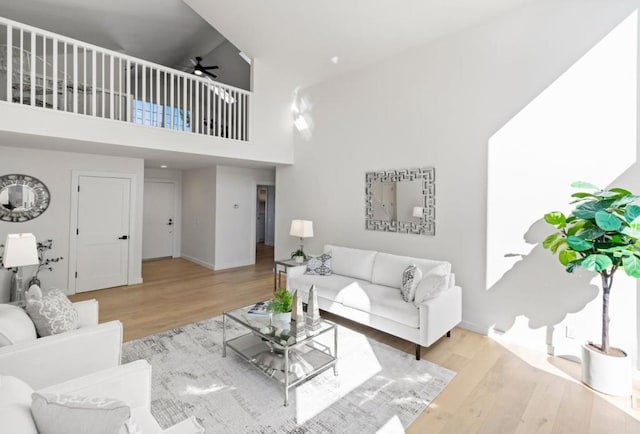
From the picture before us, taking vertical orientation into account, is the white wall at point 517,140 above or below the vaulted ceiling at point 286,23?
below

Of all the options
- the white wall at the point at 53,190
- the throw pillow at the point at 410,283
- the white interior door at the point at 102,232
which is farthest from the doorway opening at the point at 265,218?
the throw pillow at the point at 410,283

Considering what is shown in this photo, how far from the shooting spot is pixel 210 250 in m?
6.70

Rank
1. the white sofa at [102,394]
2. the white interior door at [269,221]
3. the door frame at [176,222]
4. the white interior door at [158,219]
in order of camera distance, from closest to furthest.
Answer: the white sofa at [102,394] < the white interior door at [158,219] < the door frame at [176,222] < the white interior door at [269,221]

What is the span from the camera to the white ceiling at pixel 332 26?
3500 mm

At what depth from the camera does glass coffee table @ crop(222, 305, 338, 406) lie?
238cm

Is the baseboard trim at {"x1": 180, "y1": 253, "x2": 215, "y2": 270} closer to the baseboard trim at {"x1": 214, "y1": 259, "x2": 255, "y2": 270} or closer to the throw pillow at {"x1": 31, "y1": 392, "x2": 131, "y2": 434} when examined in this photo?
the baseboard trim at {"x1": 214, "y1": 259, "x2": 255, "y2": 270}

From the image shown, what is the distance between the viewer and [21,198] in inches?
172

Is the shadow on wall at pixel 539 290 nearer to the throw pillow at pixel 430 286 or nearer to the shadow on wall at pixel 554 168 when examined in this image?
the shadow on wall at pixel 554 168

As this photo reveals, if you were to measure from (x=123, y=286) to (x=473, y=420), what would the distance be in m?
5.55

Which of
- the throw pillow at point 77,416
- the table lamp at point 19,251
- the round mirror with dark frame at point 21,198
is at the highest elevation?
the round mirror with dark frame at point 21,198

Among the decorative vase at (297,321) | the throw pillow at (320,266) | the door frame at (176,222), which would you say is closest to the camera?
the decorative vase at (297,321)

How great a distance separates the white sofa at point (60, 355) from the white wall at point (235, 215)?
14.8 ft

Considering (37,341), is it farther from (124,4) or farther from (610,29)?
(124,4)

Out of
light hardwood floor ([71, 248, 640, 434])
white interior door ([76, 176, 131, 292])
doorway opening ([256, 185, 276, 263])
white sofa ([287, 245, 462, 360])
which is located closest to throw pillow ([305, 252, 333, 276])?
white sofa ([287, 245, 462, 360])
